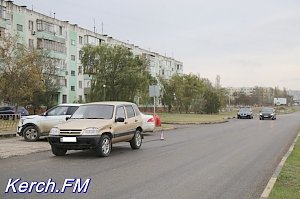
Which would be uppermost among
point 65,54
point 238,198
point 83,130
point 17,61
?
point 65,54

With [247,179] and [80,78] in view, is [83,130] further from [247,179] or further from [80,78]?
[80,78]

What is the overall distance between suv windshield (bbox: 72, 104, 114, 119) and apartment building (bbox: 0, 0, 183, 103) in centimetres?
3988

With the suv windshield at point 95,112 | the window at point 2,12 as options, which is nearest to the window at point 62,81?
the window at point 2,12

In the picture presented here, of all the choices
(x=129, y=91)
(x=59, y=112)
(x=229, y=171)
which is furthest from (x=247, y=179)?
(x=129, y=91)

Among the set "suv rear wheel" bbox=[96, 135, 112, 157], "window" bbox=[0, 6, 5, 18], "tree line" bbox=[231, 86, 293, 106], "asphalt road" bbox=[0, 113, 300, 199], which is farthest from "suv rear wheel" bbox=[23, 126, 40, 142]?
"tree line" bbox=[231, 86, 293, 106]

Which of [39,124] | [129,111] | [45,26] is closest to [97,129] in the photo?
[129,111]

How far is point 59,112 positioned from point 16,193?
1177 centimetres

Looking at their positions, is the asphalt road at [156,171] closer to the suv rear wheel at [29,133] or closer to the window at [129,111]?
the window at [129,111]

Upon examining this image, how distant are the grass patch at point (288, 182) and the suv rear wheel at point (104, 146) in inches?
211

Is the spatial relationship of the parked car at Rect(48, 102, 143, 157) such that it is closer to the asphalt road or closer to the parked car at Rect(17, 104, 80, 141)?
the asphalt road

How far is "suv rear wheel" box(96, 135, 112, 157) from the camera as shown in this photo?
13.1 meters

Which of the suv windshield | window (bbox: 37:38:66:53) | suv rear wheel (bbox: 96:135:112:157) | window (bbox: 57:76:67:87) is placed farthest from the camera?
window (bbox: 57:76:67:87)

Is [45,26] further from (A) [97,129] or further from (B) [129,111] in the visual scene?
(A) [97,129]

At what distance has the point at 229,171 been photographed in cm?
1081
